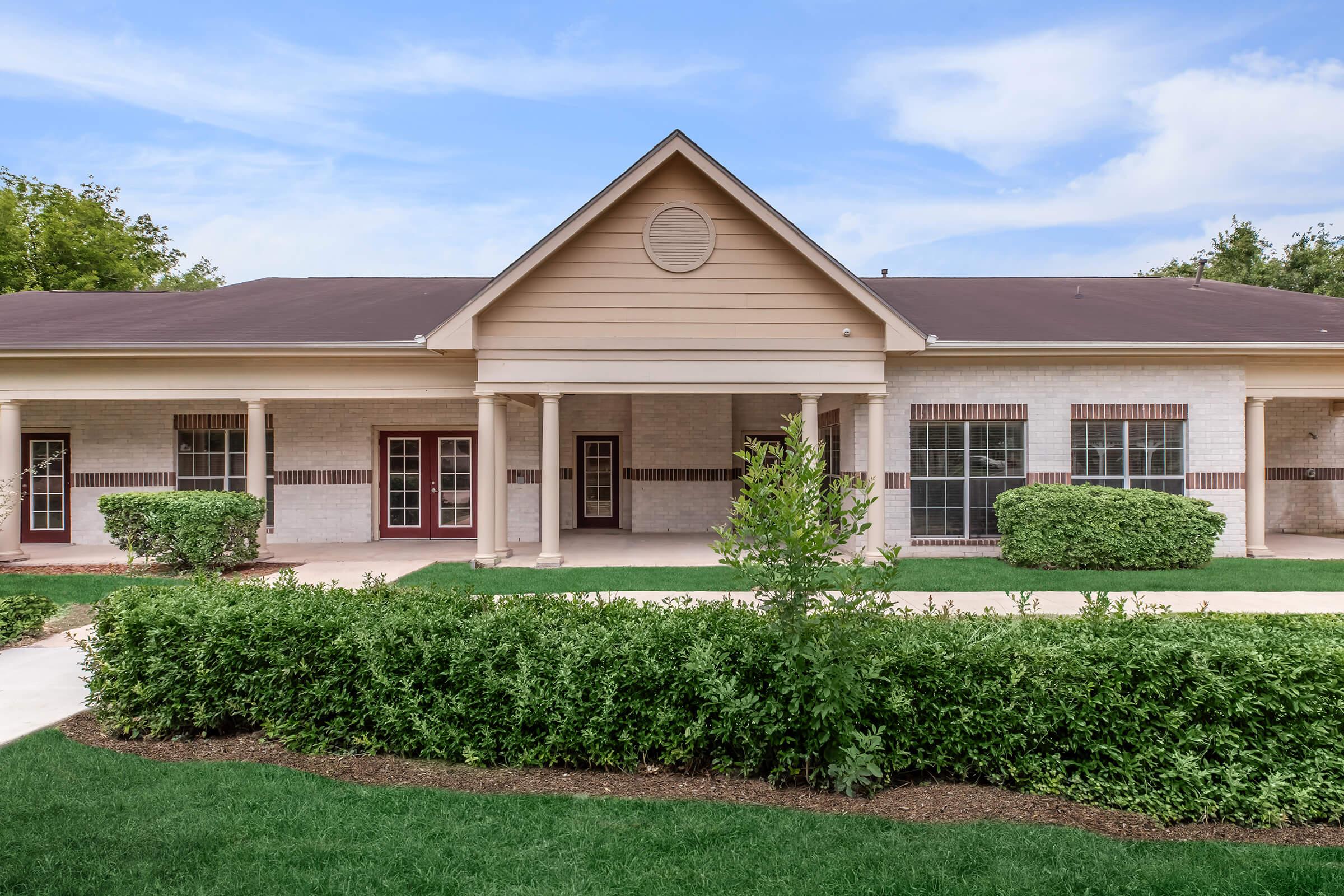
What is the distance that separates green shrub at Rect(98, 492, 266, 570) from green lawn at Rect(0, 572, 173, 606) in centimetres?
68

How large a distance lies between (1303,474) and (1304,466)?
18 cm

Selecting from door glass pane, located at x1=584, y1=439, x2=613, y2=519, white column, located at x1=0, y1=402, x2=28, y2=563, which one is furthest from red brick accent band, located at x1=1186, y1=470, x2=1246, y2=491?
white column, located at x1=0, y1=402, x2=28, y2=563

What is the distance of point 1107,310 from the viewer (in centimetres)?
1603

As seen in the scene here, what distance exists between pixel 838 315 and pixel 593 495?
848 centimetres

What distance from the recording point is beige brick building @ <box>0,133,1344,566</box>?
12.9 metres

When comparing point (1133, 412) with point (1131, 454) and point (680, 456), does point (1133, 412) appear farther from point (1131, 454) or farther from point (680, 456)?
point (680, 456)

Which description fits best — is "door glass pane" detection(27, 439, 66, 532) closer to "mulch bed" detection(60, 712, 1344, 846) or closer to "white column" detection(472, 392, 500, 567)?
"white column" detection(472, 392, 500, 567)

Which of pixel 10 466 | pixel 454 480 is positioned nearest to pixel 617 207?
pixel 454 480

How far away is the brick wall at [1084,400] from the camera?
14.0 m

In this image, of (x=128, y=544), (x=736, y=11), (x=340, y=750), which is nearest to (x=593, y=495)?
(x=128, y=544)

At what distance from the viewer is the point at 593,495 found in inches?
750

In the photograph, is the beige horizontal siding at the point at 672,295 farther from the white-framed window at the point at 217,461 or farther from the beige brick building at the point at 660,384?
the white-framed window at the point at 217,461

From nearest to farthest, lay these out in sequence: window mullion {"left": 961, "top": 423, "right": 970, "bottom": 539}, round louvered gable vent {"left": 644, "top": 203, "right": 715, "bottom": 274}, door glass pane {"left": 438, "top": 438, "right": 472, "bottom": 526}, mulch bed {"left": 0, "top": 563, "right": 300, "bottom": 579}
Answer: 1. mulch bed {"left": 0, "top": 563, "right": 300, "bottom": 579}
2. round louvered gable vent {"left": 644, "top": 203, "right": 715, "bottom": 274}
3. window mullion {"left": 961, "top": 423, "right": 970, "bottom": 539}
4. door glass pane {"left": 438, "top": 438, "right": 472, "bottom": 526}

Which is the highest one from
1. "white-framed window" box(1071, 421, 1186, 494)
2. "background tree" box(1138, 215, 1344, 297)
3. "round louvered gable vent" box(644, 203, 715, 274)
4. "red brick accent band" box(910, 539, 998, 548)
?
"background tree" box(1138, 215, 1344, 297)
